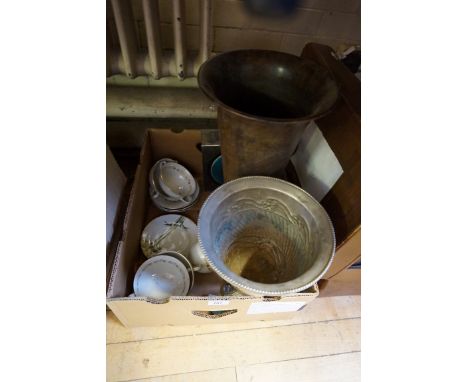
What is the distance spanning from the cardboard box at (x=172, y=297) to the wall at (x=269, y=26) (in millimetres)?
382

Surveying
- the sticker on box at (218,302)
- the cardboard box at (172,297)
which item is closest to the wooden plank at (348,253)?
the cardboard box at (172,297)

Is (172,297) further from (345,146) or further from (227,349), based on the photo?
(345,146)

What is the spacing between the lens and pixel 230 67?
86 cm

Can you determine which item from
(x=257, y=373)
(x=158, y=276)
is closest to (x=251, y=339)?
(x=257, y=373)

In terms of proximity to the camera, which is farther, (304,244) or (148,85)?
(148,85)

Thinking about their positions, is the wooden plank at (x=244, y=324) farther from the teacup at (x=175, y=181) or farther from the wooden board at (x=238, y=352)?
the teacup at (x=175, y=181)

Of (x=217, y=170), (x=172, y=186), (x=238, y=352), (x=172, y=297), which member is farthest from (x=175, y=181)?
(x=238, y=352)

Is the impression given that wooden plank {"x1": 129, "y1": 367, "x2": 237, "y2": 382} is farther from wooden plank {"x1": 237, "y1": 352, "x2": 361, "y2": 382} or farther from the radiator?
the radiator

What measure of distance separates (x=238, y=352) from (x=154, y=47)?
1123 millimetres

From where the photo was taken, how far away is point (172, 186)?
1.32m

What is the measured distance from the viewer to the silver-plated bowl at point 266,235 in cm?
75

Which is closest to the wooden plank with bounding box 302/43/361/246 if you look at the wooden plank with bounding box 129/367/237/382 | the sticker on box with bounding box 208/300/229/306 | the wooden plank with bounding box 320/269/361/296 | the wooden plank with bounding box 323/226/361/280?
the wooden plank with bounding box 323/226/361/280

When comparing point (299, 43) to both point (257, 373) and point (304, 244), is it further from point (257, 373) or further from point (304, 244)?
point (257, 373)

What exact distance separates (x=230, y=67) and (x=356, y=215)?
56 centimetres
